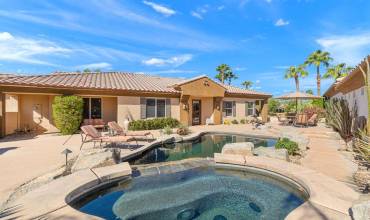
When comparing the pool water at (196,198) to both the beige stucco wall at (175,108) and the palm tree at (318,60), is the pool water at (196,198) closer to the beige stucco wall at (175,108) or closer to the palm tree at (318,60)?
the beige stucco wall at (175,108)

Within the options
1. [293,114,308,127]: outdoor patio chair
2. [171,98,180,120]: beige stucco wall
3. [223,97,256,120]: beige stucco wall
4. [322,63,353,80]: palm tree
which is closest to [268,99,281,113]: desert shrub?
[322,63,353,80]: palm tree

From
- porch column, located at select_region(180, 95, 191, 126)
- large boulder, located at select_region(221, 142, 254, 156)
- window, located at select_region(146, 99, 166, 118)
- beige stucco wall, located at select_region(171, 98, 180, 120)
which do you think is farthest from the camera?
porch column, located at select_region(180, 95, 191, 126)

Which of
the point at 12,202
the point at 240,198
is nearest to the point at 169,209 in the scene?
the point at 240,198

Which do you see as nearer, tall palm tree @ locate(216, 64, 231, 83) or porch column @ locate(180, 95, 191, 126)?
porch column @ locate(180, 95, 191, 126)

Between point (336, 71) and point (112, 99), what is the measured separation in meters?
35.8

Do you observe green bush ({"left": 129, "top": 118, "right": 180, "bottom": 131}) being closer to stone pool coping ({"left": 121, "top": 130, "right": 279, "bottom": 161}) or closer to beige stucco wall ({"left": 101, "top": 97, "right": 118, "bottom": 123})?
beige stucco wall ({"left": 101, "top": 97, "right": 118, "bottom": 123})

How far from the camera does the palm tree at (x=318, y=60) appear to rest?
3566 cm

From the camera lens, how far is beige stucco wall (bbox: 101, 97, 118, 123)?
57.7ft

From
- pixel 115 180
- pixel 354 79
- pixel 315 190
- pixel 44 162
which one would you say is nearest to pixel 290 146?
pixel 315 190

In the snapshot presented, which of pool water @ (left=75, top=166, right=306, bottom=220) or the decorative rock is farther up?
the decorative rock

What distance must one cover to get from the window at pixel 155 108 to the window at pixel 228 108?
8.08m

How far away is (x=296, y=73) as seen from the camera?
39.5 metres

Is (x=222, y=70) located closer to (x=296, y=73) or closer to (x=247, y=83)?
(x=247, y=83)

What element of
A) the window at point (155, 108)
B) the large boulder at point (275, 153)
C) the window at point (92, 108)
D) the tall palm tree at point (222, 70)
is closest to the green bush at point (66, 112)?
the window at point (92, 108)
